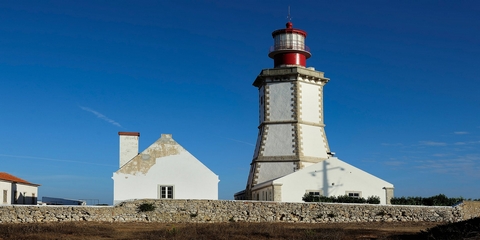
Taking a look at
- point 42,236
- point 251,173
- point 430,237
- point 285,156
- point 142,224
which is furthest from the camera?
point 251,173

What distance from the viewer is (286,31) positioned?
34.0 m

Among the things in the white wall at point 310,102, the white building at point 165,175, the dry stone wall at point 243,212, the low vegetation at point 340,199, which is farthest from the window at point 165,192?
the white wall at point 310,102

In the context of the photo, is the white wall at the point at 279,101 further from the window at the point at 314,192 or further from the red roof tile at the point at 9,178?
the red roof tile at the point at 9,178

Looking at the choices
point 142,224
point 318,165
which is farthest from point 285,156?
point 142,224

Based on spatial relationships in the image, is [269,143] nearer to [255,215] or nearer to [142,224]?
[255,215]

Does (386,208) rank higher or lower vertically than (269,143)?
lower

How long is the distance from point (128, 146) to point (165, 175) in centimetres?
245

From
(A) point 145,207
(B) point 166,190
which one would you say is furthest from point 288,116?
(A) point 145,207

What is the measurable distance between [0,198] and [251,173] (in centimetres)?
1376

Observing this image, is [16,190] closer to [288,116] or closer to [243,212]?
[243,212]

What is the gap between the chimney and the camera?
2916 centimetres

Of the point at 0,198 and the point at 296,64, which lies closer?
the point at 0,198

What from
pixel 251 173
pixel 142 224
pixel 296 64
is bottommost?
pixel 142 224

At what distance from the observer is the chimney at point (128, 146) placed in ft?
95.7
